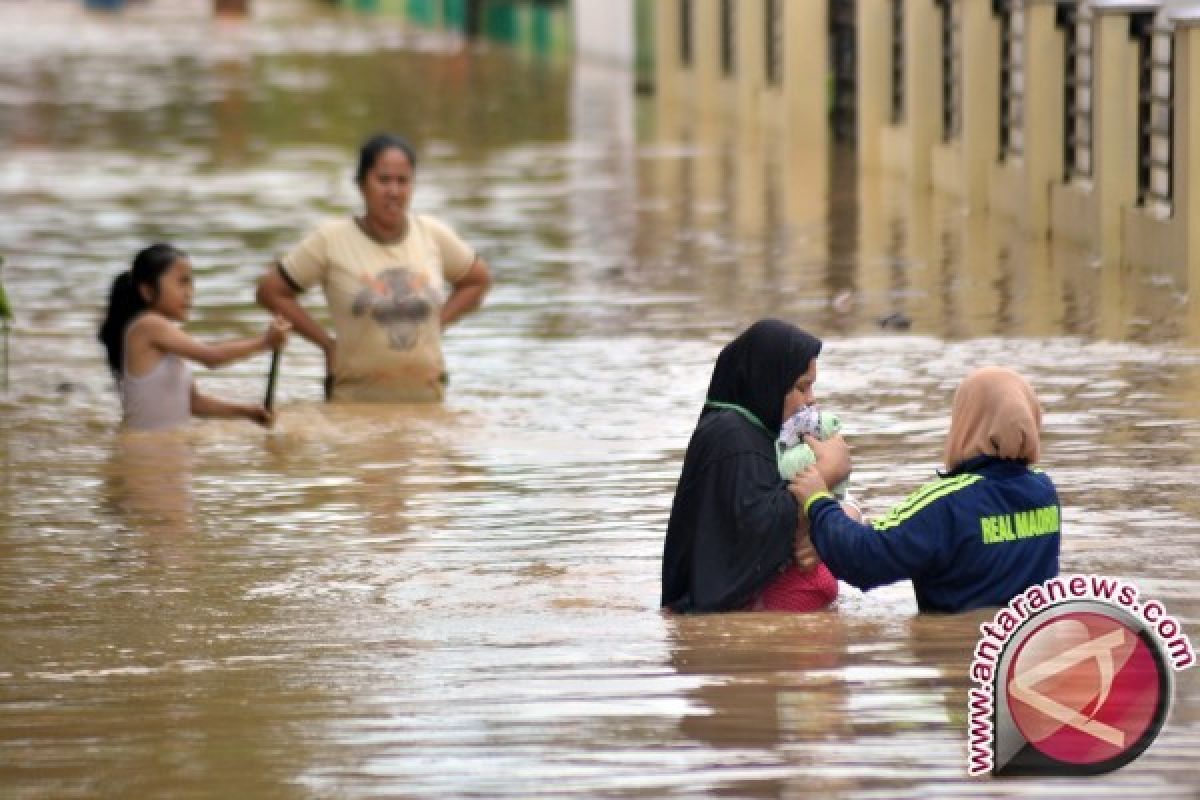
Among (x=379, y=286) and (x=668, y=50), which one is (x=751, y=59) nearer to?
(x=668, y=50)

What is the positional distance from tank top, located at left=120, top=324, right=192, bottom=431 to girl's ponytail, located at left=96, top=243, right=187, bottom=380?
0.06 m

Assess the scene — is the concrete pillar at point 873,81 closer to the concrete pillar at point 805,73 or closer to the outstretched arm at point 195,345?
the concrete pillar at point 805,73

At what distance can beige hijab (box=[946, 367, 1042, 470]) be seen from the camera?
25.7ft

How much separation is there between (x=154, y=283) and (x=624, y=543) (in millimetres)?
3354

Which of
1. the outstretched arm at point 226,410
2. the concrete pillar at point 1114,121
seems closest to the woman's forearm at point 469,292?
the outstretched arm at point 226,410

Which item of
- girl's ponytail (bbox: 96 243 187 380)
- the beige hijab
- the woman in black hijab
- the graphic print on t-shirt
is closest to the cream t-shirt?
the graphic print on t-shirt

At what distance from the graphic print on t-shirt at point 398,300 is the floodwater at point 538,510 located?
38cm

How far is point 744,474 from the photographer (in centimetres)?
823

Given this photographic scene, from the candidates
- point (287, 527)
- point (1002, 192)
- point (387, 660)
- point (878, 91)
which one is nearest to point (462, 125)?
A: point (878, 91)

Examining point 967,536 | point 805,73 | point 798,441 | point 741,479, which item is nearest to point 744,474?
point 741,479

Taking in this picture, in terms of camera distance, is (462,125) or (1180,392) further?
(462,125)

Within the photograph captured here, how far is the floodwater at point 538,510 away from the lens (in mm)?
7137

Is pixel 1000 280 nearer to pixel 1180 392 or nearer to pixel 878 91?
pixel 1180 392

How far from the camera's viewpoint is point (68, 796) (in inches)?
269
